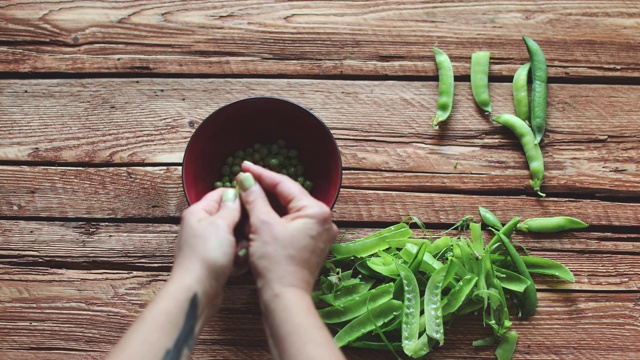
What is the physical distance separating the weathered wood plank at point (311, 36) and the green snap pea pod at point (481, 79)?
1.7 inches

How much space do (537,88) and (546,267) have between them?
561 millimetres

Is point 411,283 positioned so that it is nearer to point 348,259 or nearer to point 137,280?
point 348,259

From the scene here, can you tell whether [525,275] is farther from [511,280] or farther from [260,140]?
[260,140]

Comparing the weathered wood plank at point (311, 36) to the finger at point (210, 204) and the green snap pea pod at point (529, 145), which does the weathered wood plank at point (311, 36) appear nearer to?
the green snap pea pod at point (529, 145)

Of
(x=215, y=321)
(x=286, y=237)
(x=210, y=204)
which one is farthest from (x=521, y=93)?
(x=215, y=321)

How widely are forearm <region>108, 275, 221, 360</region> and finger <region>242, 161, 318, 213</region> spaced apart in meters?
0.29

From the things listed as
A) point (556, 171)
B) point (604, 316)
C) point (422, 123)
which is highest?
point (422, 123)

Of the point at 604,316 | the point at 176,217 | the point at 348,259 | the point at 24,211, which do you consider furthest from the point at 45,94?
the point at 604,316

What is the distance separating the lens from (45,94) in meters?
1.72

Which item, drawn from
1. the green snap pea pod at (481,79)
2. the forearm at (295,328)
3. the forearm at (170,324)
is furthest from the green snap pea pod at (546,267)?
the forearm at (170,324)

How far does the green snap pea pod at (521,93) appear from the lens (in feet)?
5.57

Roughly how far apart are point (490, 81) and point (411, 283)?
0.72 metres

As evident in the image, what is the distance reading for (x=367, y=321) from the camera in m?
1.53

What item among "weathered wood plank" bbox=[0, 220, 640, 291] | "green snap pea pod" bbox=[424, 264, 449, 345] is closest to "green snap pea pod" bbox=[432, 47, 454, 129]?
"weathered wood plank" bbox=[0, 220, 640, 291]
